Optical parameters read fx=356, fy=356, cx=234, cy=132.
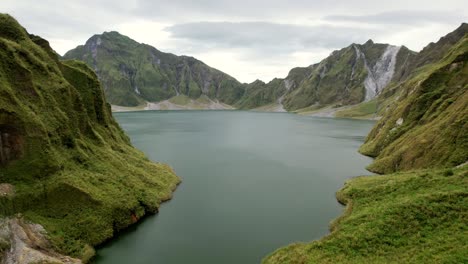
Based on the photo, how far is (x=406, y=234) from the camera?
124 ft

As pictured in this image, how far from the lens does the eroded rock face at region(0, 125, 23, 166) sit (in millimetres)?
44594

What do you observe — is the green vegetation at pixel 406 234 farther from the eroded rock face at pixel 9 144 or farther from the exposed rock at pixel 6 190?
the eroded rock face at pixel 9 144

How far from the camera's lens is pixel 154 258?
1673 inches

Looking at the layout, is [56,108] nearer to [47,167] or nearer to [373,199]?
[47,167]

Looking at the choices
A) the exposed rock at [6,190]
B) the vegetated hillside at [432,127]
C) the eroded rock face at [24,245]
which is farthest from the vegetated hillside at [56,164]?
the vegetated hillside at [432,127]

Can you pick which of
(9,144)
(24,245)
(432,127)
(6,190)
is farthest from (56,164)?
(432,127)

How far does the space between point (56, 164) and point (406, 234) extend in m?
44.0

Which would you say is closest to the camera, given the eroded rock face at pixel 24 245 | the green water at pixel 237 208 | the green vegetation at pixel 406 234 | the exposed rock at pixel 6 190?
the green vegetation at pixel 406 234

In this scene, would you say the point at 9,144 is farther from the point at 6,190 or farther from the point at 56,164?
the point at 6,190

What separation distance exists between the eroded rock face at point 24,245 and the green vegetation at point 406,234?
77.8ft

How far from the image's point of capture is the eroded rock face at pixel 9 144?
44.6 metres

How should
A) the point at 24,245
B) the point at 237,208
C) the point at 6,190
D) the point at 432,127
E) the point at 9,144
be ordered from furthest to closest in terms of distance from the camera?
the point at 432,127 → the point at 237,208 → the point at 9,144 → the point at 6,190 → the point at 24,245

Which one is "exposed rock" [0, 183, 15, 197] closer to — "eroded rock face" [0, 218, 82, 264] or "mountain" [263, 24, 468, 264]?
"eroded rock face" [0, 218, 82, 264]

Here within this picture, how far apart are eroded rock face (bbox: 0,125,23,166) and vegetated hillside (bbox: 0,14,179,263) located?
0.35 ft
